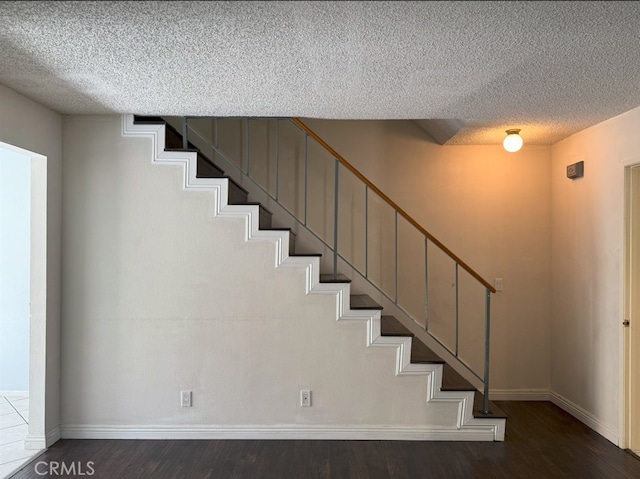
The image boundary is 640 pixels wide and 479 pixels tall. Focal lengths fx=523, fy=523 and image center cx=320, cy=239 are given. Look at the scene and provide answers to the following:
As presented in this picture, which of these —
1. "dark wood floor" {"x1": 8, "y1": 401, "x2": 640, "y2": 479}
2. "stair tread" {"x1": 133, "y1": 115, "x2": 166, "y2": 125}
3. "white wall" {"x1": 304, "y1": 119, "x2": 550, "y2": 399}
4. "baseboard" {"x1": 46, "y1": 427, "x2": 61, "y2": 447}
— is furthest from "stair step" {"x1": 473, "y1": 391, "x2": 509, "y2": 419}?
"stair tread" {"x1": 133, "y1": 115, "x2": 166, "y2": 125}

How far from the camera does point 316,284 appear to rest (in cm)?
394

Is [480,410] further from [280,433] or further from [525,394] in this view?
[280,433]

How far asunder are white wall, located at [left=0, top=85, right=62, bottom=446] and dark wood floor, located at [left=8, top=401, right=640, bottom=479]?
305mm

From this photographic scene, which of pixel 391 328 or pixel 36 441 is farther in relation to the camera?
pixel 391 328

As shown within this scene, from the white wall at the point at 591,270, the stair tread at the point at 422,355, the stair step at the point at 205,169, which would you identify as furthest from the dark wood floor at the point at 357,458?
the stair step at the point at 205,169

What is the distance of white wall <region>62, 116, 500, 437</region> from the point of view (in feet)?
12.9

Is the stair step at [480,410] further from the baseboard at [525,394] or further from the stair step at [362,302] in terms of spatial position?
the stair step at [362,302]

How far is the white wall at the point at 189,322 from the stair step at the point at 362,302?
17cm

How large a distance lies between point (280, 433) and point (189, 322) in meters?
1.08

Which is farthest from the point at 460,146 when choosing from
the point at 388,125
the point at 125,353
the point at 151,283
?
the point at 125,353

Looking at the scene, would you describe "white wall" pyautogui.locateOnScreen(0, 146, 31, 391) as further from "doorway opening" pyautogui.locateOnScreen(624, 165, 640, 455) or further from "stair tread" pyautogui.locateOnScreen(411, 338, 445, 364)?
"doorway opening" pyautogui.locateOnScreen(624, 165, 640, 455)

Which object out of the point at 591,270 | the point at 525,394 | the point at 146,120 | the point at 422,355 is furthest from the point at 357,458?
the point at 146,120

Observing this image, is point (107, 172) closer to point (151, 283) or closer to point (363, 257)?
point (151, 283)

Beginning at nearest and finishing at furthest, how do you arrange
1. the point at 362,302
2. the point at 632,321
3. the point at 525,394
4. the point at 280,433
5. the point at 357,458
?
the point at 357,458
the point at 632,321
the point at 280,433
the point at 362,302
the point at 525,394
